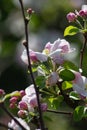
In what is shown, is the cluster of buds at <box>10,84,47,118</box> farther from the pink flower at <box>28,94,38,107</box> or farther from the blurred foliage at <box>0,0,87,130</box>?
the blurred foliage at <box>0,0,87,130</box>

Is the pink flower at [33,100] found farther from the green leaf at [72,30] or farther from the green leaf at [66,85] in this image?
the green leaf at [72,30]

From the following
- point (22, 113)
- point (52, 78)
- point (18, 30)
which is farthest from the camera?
point (18, 30)

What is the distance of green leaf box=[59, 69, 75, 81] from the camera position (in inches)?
74.0

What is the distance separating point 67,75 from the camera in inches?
73.8

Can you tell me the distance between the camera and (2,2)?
4922mm

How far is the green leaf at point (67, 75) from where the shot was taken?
188cm

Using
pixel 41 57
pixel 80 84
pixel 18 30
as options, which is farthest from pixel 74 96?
pixel 18 30

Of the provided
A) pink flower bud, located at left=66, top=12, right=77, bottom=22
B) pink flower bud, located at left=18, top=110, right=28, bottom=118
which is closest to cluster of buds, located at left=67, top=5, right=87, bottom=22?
pink flower bud, located at left=66, top=12, right=77, bottom=22

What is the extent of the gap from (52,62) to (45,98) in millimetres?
159

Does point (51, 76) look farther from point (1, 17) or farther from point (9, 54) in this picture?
point (9, 54)

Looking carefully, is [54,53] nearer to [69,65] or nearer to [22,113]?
[69,65]

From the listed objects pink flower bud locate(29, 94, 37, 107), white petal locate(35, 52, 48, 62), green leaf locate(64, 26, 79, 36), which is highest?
white petal locate(35, 52, 48, 62)

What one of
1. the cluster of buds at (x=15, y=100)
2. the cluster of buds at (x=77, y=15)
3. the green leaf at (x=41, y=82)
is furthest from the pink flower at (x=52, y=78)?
the cluster of buds at (x=77, y=15)

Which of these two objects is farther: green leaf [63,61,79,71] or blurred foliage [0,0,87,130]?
blurred foliage [0,0,87,130]
